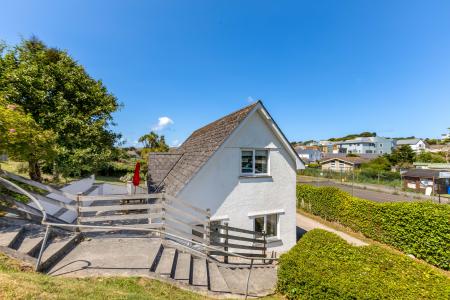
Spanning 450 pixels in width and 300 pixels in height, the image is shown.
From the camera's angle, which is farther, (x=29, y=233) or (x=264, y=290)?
(x=264, y=290)

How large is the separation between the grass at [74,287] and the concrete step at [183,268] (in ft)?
1.55

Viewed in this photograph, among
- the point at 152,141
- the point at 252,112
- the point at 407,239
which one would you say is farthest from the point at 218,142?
the point at 152,141

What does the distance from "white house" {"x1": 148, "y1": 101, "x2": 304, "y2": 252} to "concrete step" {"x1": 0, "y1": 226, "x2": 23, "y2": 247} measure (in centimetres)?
540

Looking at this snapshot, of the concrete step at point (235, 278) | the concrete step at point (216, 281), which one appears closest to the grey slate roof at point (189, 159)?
the concrete step at point (216, 281)

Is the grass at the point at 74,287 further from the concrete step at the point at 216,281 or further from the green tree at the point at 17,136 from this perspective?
the green tree at the point at 17,136

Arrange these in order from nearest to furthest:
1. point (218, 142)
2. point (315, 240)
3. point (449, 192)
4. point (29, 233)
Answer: point (29, 233)
point (315, 240)
point (218, 142)
point (449, 192)

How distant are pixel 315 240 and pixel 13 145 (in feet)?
34.5

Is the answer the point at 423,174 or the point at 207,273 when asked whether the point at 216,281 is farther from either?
the point at 423,174

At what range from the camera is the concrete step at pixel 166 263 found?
628 cm

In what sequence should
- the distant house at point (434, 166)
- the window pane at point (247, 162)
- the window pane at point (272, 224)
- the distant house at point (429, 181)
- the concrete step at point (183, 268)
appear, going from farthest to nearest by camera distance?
the distant house at point (434, 166), the distant house at point (429, 181), the window pane at point (272, 224), the window pane at point (247, 162), the concrete step at point (183, 268)

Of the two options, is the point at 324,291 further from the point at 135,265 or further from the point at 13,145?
the point at 13,145

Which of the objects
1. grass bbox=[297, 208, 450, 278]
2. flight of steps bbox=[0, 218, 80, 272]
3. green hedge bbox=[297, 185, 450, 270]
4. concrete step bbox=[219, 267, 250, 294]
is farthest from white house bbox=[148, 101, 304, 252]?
green hedge bbox=[297, 185, 450, 270]

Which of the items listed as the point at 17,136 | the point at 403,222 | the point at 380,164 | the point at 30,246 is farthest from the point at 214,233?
the point at 380,164

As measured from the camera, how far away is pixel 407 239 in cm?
1380
